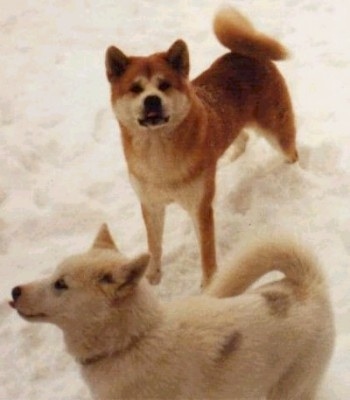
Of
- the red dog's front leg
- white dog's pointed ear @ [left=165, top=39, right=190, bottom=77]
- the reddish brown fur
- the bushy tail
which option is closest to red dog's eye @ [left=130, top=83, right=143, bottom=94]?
the reddish brown fur

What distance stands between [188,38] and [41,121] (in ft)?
3.05

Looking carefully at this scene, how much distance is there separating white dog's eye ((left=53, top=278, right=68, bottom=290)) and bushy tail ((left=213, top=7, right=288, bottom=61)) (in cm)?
134

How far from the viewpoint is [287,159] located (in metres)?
2.91

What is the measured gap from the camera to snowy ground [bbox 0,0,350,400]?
7.95 ft

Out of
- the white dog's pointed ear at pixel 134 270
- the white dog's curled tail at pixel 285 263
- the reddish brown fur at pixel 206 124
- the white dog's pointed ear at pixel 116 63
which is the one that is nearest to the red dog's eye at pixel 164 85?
the reddish brown fur at pixel 206 124

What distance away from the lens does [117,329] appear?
170 centimetres

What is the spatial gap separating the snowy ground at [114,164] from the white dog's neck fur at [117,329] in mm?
530

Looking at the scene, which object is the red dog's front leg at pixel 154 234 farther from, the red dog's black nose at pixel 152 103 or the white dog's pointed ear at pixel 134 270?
the white dog's pointed ear at pixel 134 270

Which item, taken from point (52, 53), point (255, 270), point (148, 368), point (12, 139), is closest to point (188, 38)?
point (52, 53)

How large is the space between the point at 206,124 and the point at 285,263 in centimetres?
68

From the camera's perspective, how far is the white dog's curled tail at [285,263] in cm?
185

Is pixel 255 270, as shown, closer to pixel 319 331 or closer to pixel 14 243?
pixel 319 331

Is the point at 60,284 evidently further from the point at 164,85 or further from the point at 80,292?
the point at 164,85

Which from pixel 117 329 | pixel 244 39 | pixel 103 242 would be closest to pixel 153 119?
pixel 103 242
